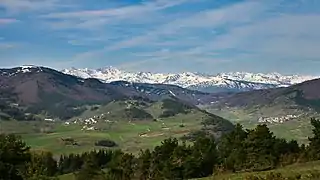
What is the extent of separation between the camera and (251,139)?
101375 mm

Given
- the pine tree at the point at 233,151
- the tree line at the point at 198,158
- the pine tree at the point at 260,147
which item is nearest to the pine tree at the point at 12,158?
the tree line at the point at 198,158

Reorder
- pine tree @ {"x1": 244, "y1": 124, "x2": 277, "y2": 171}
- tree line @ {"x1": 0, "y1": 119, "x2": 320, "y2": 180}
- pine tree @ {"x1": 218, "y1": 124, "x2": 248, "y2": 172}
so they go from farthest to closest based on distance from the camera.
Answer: pine tree @ {"x1": 218, "y1": 124, "x2": 248, "y2": 172} < pine tree @ {"x1": 244, "y1": 124, "x2": 277, "y2": 171} < tree line @ {"x1": 0, "y1": 119, "x2": 320, "y2": 180}

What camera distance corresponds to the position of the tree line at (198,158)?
93.9 m

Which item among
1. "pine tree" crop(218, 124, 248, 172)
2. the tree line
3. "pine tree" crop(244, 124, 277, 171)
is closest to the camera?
the tree line

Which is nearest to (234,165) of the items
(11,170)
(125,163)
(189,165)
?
(189,165)

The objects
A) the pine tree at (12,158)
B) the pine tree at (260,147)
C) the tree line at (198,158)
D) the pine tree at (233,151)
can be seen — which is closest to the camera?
the pine tree at (12,158)

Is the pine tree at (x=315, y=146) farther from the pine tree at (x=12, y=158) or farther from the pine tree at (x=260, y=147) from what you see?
the pine tree at (x=12, y=158)

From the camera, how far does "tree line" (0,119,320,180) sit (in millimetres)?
93938

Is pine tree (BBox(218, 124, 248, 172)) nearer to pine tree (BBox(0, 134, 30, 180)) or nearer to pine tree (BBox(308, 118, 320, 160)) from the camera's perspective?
pine tree (BBox(308, 118, 320, 160))

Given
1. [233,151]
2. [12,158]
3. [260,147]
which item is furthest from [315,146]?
[12,158]

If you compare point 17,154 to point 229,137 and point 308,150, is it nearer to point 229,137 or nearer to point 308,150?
A: point 229,137

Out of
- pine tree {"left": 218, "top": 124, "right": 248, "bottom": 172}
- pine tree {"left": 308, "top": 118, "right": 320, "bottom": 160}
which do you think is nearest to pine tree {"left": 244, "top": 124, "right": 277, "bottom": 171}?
pine tree {"left": 218, "top": 124, "right": 248, "bottom": 172}

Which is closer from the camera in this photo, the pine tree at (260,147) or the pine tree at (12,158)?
the pine tree at (12,158)

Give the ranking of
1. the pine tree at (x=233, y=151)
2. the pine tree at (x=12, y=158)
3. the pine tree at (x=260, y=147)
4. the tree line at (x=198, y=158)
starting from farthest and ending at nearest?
the pine tree at (x=233, y=151), the pine tree at (x=260, y=147), the tree line at (x=198, y=158), the pine tree at (x=12, y=158)
